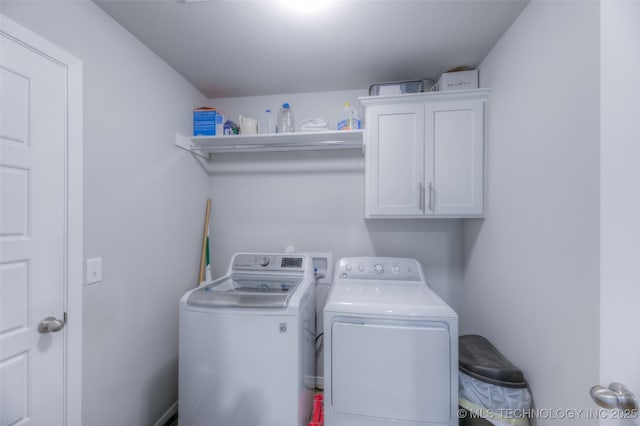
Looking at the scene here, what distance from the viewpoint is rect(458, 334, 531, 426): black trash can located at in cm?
121

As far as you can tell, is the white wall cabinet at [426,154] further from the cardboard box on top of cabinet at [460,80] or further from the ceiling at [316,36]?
the ceiling at [316,36]

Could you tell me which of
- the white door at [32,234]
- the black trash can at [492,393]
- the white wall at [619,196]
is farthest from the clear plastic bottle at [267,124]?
the black trash can at [492,393]

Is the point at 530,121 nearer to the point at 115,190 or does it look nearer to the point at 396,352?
the point at 396,352

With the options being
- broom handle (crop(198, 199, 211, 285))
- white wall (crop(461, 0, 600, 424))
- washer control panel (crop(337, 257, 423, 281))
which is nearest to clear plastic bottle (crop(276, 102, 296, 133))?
broom handle (crop(198, 199, 211, 285))

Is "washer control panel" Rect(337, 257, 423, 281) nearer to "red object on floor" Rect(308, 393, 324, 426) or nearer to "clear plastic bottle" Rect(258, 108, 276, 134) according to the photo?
"red object on floor" Rect(308, 393, 324, 426)

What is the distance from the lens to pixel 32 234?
1.05 meters

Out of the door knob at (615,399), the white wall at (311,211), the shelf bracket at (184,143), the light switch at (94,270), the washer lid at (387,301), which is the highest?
the shelf bracket at (184,143)

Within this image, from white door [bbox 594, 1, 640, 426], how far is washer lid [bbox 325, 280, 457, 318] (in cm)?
54

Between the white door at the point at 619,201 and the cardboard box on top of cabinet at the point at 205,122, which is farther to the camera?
the cardboard box on top of cabinet at the point at 205,122

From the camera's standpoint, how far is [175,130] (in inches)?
74.7

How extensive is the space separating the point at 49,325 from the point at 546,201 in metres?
2.30

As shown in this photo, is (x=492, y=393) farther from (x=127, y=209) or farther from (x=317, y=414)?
(x=127, y=209)

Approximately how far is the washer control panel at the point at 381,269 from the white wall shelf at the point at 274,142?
939 millimetres

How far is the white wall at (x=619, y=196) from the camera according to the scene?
86 centimetres
